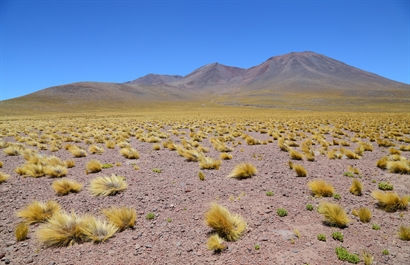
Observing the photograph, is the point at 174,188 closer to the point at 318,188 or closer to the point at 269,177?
the point at 269,177

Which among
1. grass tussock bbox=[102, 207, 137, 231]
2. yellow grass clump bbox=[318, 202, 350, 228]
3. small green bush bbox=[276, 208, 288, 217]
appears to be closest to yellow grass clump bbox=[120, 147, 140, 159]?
grass tussock bbox=[102, 207, 137, 231]

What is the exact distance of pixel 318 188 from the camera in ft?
19.5

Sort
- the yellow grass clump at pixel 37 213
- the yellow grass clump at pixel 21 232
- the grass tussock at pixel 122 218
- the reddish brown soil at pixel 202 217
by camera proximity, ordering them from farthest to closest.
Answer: the yellow grass clump at pixel 37 213 < the grass tussock at pixel 122 218 < the yellow grass clump at pixel 21 232 < the reddish brown soil at pixel 202 217

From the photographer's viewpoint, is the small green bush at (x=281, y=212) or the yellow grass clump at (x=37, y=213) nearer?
the yellow grass clump at (x=37, y=213)

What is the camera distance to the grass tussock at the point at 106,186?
5.86 metres

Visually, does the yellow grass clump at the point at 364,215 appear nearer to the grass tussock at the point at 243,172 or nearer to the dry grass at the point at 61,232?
the grass tussock at the point at 243,172

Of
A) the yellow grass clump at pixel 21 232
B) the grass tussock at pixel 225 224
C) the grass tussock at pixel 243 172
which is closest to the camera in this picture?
the yellow grass clump at pixel 21 232

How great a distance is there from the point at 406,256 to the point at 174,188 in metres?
5.20

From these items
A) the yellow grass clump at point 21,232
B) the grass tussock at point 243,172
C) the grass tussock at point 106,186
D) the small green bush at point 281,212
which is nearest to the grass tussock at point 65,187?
the grass tussock at point 106,186

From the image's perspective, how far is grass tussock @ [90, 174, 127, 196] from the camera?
586 centimetres

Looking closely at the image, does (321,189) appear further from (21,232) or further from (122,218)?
(21,232)

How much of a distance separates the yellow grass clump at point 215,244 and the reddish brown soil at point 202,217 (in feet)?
0.30

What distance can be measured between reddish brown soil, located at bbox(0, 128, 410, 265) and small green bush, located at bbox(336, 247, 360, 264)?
120 mm

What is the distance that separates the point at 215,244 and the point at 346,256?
214 cm
